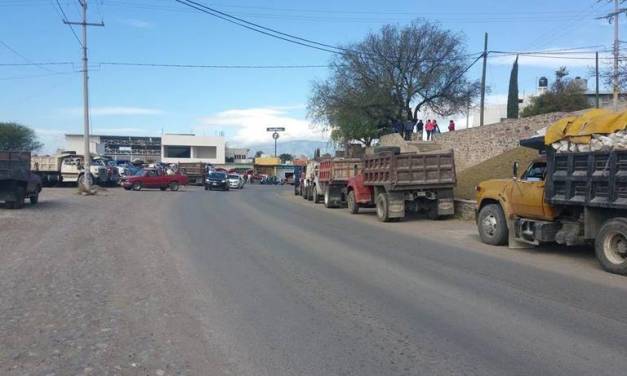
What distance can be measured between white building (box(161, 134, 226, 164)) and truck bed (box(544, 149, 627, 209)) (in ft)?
401

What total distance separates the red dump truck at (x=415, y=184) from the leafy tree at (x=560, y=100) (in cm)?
3868

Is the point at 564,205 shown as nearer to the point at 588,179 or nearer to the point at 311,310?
the point at 588,179

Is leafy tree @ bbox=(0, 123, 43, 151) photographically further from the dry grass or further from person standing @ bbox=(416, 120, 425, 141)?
the dry grass

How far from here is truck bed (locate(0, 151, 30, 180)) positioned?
877 inches

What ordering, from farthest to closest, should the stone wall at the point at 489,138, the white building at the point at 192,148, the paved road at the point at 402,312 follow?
the white building at the point at 192,148, the stone wall at the point at 489,138, the paved road at the point at 402,312

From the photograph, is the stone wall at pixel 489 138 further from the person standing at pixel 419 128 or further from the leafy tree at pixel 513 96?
the leafy tree at pixel 513 96

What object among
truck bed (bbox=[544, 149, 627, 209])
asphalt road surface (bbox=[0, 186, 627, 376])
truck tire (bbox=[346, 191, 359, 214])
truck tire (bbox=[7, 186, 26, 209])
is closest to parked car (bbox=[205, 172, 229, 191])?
truck tire (bbox=[346, 191, 359, 214])

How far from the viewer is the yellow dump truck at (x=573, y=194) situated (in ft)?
34.5

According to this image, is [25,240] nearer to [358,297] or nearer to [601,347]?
[358,297]

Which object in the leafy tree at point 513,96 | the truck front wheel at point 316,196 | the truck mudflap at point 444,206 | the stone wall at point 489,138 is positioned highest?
the leafy tree at point 513,96

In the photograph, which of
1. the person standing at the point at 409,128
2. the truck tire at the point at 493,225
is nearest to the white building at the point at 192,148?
the person standing at the point at 409,128

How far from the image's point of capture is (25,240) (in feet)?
47.4

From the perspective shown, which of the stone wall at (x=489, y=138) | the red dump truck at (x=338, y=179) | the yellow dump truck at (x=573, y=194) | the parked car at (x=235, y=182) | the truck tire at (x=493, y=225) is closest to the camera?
the yellow dump truck at (x=573, y=194)

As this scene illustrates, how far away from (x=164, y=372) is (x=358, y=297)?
141 inches
